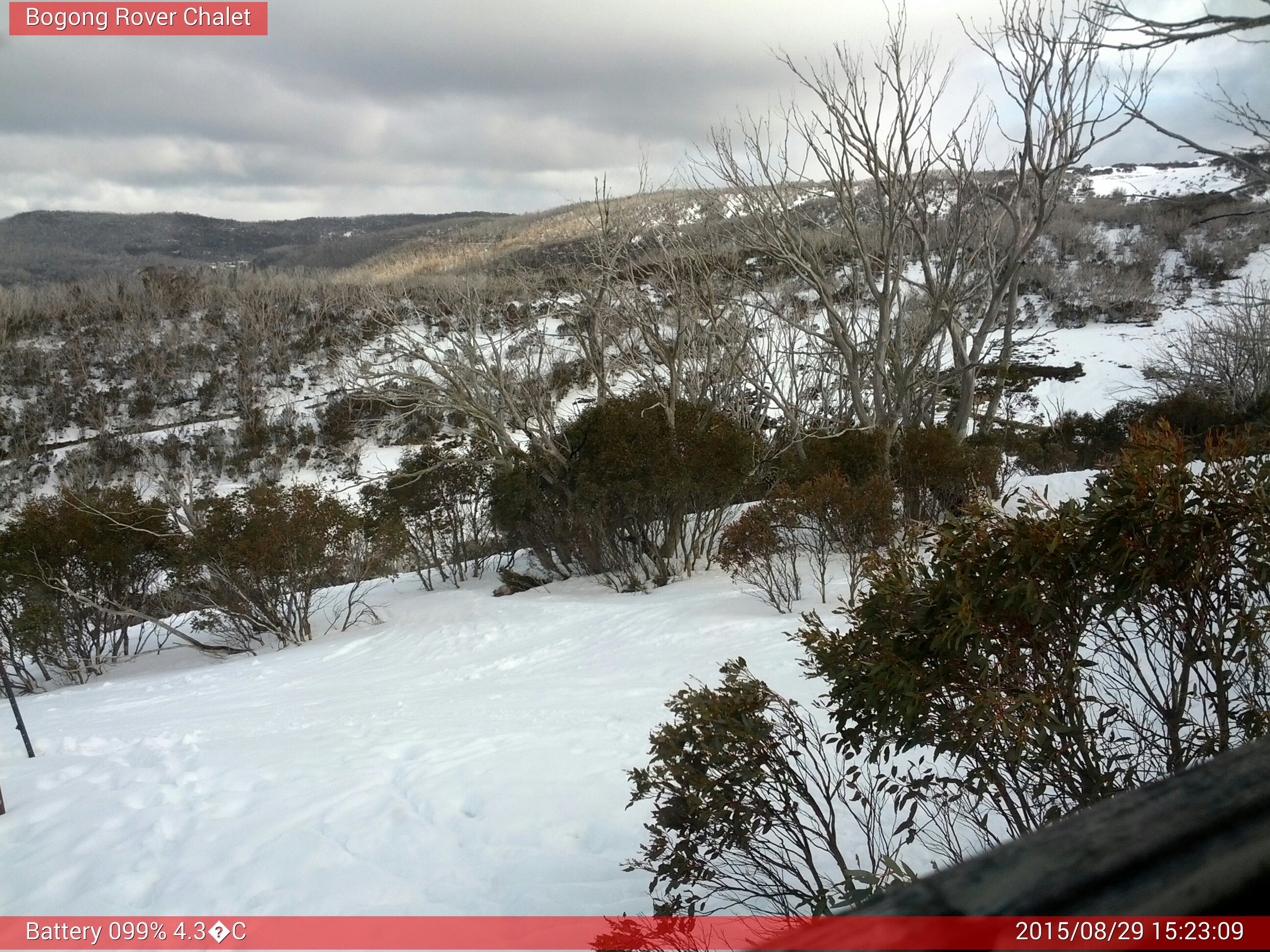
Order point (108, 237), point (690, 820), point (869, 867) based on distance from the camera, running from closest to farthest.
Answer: point (690, 820) → point (869, 867) → point (108, 237)

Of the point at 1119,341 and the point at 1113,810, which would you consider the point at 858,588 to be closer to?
the point at 1113,810

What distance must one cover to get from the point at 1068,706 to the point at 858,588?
6.36 meters

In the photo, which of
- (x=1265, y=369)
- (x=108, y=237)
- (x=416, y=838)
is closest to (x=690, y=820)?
(x=416, y=838)

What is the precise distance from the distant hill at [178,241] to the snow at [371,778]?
1723 inches

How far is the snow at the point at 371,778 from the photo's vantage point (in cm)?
325

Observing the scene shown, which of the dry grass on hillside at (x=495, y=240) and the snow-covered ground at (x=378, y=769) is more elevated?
the dry grass on hillside at (x=495, y=240)

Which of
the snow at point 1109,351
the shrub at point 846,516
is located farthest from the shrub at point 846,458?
the snow at point 1109,351

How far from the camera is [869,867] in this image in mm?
3117

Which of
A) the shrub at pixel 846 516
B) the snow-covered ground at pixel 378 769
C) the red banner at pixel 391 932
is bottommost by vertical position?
the snow-covered ground at pixel 378 769

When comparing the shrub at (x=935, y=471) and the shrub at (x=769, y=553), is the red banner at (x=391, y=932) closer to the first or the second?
the shrub at (x=769, y=553)

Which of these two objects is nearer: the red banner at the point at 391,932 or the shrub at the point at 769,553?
the red banner at the point at 391,932

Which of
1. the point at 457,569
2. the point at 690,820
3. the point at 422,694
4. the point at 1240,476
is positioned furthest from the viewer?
the point at 457,569

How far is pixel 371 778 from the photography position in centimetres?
448

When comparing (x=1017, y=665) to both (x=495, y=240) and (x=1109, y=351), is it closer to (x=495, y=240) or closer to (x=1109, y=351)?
(x=495, y=240)
